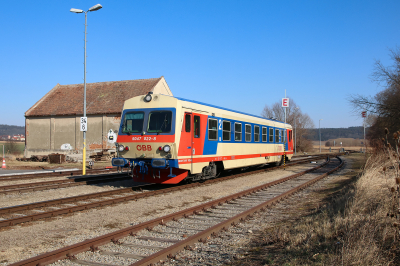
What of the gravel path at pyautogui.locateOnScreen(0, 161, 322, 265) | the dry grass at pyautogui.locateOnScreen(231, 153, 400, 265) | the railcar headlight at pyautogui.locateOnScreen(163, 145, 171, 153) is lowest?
the gravel path at pyautogui.locateOnScreen(0, 161, 322, 265)

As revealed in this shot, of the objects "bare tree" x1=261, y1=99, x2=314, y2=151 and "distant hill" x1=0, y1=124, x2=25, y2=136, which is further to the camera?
"distant hill" x1=0, y1=124, x2=25, y2=136

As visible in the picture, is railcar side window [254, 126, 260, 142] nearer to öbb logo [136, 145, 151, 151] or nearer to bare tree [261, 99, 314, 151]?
öbb logo [136, 145, 151, 151]

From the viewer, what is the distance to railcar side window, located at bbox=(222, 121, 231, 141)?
13956 millimetres

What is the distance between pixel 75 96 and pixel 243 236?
37.7 meters

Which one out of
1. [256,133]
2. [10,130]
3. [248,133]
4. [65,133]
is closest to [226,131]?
[248,133]

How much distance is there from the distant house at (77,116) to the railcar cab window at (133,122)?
23036 millimetres

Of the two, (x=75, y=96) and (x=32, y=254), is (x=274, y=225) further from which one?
(x=75, y=96)

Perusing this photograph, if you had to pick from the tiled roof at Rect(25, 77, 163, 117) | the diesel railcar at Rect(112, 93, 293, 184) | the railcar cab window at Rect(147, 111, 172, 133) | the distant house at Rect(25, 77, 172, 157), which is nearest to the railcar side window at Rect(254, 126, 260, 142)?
the diesel railcar at Rect(112, 93, 293, 184)

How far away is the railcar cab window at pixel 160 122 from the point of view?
36.1ft

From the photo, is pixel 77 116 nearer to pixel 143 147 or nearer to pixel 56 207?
pixel 143 147

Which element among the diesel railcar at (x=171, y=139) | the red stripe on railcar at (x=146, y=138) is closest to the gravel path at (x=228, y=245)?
the diesel railcar at (x=171, y=139)

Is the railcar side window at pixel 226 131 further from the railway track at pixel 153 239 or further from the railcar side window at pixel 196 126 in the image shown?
the railway track at pixel 153 239

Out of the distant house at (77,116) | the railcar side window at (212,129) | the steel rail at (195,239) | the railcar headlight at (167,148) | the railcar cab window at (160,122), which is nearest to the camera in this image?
the steel rail at (195,239)

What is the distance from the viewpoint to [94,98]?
1491 inches
